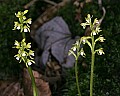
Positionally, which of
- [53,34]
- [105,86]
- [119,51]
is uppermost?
[53,34]

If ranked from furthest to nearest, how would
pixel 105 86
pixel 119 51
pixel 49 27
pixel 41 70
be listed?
pixel 49 27
pixel 41 70
pixel 119 51
pixel 105 86

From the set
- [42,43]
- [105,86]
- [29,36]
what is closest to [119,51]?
[105,86]

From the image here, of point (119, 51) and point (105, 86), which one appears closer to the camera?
point (105, 86)

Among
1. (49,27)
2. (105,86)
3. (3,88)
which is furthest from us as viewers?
(49,27)

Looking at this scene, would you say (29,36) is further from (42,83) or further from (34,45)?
(42,83)

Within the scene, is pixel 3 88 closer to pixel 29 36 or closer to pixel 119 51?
pixel 29 36

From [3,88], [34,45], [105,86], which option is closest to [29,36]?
[34,45]

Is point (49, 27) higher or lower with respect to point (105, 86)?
higher
